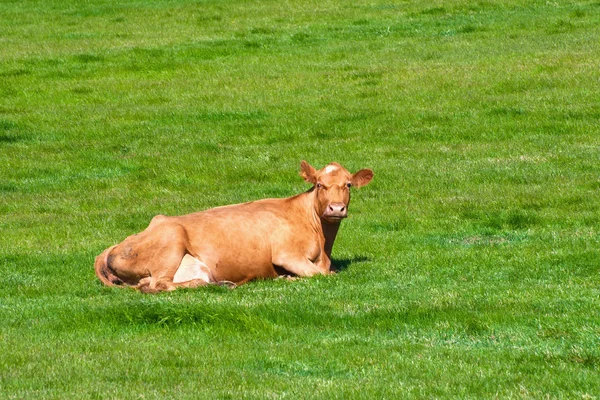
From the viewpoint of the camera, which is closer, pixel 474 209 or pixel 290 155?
pixel 474 209

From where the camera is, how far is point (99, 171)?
905 inches

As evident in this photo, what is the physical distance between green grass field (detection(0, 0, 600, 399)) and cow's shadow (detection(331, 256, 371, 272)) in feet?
0.18

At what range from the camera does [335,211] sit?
14.1m

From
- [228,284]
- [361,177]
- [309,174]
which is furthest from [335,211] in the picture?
[228,284]

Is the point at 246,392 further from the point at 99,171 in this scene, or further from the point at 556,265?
the point at 99,171

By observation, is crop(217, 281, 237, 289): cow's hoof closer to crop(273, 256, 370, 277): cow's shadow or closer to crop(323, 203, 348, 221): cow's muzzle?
crop(273, 256, 370, 277): cow's shadow

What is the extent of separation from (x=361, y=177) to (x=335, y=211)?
1.09m

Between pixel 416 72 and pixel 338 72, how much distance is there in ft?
7.21

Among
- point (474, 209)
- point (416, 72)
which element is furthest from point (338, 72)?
point (474, 209)

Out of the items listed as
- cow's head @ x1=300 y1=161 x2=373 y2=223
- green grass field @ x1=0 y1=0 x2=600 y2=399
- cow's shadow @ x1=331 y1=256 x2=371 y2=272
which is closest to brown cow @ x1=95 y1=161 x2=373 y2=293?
cow's head @ x1=300 y1=161 x2=373 y2=223

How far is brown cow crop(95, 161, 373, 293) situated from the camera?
1336 cm

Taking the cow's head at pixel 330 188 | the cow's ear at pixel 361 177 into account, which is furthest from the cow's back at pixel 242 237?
the cow's ear at pixel 361 177

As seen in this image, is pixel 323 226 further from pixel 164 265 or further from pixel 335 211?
pixel 164 265

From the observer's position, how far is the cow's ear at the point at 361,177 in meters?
14.9
